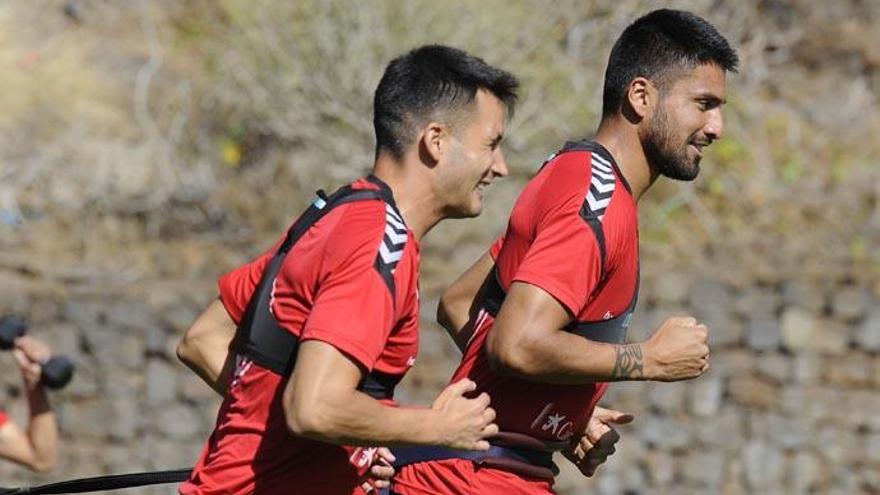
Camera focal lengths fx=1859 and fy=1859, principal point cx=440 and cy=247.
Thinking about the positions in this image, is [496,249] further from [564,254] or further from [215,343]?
[215,343]

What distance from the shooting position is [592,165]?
17.2ft

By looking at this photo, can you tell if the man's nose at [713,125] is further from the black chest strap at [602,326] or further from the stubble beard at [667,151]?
the black chest strap at [602,326]

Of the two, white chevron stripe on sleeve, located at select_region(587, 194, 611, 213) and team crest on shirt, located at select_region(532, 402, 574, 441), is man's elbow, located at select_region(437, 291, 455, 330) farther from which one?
white chevron stripe on sleeve, located at select_region(587, 194, 611, 213)

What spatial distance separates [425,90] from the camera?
17.3 ft

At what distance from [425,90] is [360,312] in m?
0.88

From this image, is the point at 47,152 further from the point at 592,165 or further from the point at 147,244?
the point at 592,165

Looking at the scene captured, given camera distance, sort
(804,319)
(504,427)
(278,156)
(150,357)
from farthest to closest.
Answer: (278,156), (150,357), (804,319), (504,427)

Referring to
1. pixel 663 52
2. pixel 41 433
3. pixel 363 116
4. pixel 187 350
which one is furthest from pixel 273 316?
pixel 363 116

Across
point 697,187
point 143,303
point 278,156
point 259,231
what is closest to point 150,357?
point 143,303

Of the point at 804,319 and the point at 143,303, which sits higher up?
the point at 804,319

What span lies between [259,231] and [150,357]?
116 inches

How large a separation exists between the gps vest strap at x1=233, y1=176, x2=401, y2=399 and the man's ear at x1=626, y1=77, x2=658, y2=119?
83cm

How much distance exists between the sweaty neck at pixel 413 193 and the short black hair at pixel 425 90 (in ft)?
0.15

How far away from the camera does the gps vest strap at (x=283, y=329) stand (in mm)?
4988
